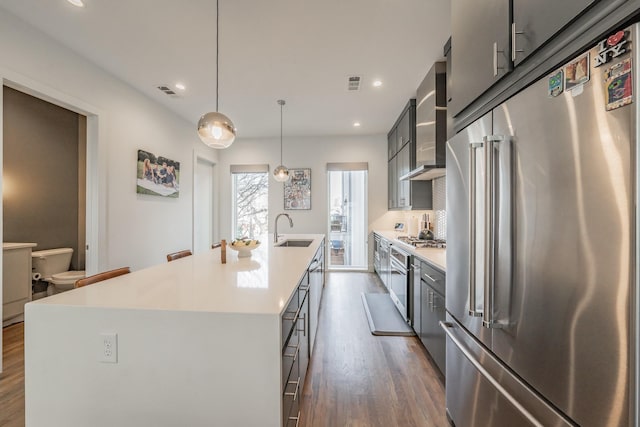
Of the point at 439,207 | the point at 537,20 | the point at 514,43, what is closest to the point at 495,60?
the point at 514,43

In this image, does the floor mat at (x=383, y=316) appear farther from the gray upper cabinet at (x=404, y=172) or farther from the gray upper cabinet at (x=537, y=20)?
the gray upper cabinet at (x=537, y=20)

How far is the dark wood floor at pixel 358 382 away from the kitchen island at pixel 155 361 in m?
0.81

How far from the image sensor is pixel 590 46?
0.75 m

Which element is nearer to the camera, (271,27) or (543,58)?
(543,58)

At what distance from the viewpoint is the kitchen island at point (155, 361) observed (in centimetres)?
103

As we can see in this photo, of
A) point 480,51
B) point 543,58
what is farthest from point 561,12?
point 480,51

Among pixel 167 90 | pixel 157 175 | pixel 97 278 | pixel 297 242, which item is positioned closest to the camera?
pixel 97 278

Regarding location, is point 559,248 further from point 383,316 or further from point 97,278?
point 383,316

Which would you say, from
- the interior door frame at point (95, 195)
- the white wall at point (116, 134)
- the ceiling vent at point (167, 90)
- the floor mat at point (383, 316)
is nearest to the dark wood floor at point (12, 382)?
the interior door frame at point (95, 195)

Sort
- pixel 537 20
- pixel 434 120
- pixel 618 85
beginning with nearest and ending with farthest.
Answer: pixel 618 85
pixel 537 20
pixel 434 120

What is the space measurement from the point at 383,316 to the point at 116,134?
391 centimetres

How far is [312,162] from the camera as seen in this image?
5.81 m

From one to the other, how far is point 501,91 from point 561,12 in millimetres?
334

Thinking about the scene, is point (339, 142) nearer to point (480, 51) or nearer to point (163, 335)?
point (480, 51)
